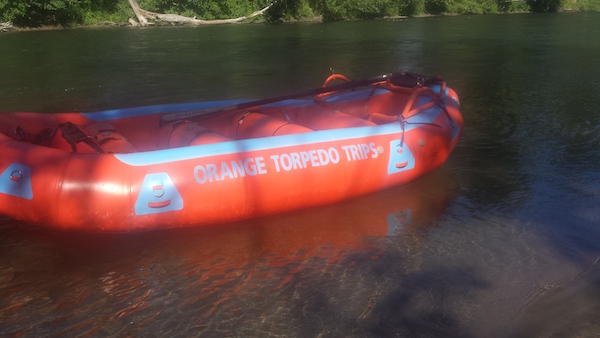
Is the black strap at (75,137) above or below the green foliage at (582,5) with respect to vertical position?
above

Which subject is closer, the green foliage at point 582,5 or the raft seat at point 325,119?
the raft seat at point 325,119

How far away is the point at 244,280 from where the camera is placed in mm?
4570

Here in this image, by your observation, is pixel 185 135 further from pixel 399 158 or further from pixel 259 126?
pixel 399 158

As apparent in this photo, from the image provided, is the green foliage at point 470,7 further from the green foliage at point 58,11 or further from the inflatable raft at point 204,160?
the inflatable raft at point 204,160

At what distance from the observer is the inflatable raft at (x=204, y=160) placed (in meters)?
4.84

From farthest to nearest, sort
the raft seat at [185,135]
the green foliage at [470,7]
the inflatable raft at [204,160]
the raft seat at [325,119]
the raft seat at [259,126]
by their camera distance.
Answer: the green foliage at [470,7] < the raft seat at [325,119] < the raft seat at [259,126] < the raft seat at [185,135] < the inflatable raft at [204,160]

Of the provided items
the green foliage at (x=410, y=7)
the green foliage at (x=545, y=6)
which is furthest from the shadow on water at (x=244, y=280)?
the green foliage at (x=545, y=6)

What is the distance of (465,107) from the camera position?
32.4 ft

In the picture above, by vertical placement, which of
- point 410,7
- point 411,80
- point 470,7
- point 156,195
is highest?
point 411,80

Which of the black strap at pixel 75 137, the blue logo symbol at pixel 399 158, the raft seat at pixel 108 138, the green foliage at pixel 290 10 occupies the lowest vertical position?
the green foliage at pixel 290 10

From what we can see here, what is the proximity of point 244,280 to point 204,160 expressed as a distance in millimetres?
1105

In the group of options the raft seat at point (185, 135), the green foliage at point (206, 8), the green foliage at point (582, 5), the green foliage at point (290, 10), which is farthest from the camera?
the green foliage at point (582, 5)

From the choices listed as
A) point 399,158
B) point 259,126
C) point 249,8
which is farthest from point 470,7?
point 259,126

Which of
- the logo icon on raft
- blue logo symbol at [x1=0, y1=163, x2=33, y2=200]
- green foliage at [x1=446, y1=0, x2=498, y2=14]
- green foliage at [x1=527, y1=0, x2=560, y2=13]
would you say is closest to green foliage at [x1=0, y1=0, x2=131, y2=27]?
green foliage at [x1=446, y1=0, x2=498, y2=14]
